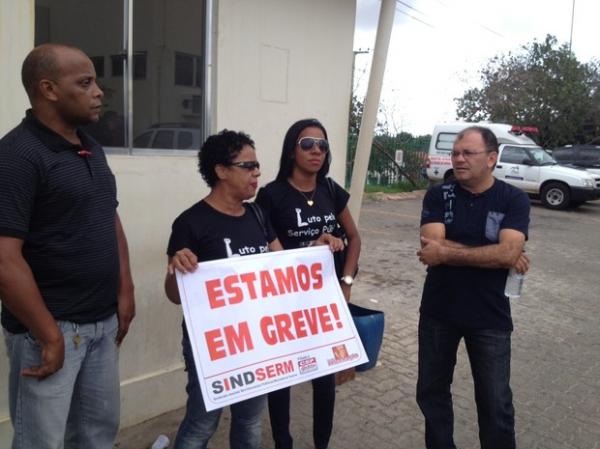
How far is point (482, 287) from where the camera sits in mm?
2711

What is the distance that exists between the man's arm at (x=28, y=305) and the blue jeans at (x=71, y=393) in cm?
8

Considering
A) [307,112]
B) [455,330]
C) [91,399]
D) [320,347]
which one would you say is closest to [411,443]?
[455,330]

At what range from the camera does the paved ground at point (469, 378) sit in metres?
3.51

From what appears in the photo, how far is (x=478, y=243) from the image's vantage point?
2730mm

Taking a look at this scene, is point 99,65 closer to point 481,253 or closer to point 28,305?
point 28,305

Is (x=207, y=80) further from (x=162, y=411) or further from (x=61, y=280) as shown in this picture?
(x=162, y=411)

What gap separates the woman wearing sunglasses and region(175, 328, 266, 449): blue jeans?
393 millimetres

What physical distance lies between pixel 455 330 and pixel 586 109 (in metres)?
25.0

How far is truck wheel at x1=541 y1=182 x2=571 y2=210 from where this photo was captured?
15477 millimetres

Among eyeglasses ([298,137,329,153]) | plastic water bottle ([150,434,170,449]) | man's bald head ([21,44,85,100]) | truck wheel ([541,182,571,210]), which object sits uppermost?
man's bald head ([21,44,85,100])

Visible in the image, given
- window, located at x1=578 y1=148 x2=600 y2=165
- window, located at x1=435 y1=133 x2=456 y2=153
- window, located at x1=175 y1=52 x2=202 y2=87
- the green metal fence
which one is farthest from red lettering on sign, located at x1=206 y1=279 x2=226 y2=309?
window, located at x1=578 y1=148 x2=600 y2=165

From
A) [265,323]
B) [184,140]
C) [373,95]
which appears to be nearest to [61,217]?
[265,323]

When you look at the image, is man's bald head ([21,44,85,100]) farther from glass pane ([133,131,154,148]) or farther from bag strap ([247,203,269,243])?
→ glass pane ([133,131,154,148])

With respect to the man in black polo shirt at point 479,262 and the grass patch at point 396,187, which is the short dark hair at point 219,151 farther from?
the grass patch at point 396,187
